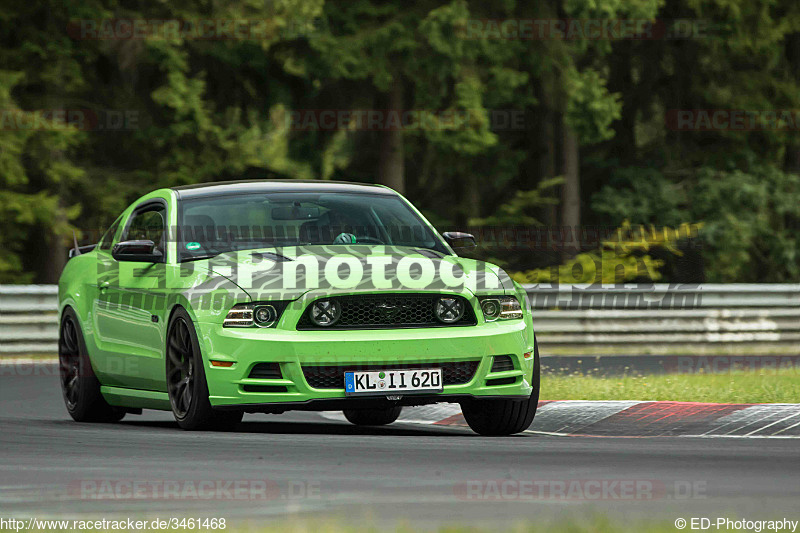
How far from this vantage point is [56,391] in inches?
614

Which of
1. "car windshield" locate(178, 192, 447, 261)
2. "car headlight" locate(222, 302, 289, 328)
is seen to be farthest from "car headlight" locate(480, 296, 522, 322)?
"car headlight" locate(222, 302, 289, 328)

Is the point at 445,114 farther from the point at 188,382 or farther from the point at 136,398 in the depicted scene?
the point at 188,382

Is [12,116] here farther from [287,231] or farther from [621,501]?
[621,501]

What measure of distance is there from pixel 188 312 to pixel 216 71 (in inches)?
904

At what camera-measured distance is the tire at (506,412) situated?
10.7 meters

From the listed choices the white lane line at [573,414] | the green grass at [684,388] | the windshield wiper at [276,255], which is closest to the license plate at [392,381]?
the windshield wiper at [276,255]

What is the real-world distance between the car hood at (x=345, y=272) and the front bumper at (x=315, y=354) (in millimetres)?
260

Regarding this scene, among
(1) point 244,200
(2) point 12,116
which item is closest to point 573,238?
(2) point 12,116

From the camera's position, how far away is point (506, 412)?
10734 mm

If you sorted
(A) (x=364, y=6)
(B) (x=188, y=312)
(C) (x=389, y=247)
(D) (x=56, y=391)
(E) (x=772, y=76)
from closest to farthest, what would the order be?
(B) (x=188, y=312) < (C) (x=389, y=247) < (D) (x=56, y=391) < (A) (x=364, y=6) < (E) (x=772, y=76)

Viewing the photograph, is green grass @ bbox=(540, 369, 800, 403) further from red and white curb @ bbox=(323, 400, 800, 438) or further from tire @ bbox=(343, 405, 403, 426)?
tire @ bbox=(343, 405, 403, 426)

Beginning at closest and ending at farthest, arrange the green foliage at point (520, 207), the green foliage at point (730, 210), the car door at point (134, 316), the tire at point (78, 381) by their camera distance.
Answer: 1. the car door at point (134, 316)
2. the tire at point (78, 381)
3. the green foliage at point (730, 210)
4. the green foliage at point (520, 207)

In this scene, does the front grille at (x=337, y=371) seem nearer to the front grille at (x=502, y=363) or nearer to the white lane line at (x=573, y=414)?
the front grille at (x=502, y=363)

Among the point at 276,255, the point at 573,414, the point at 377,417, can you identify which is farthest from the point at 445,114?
the point at 276,255
